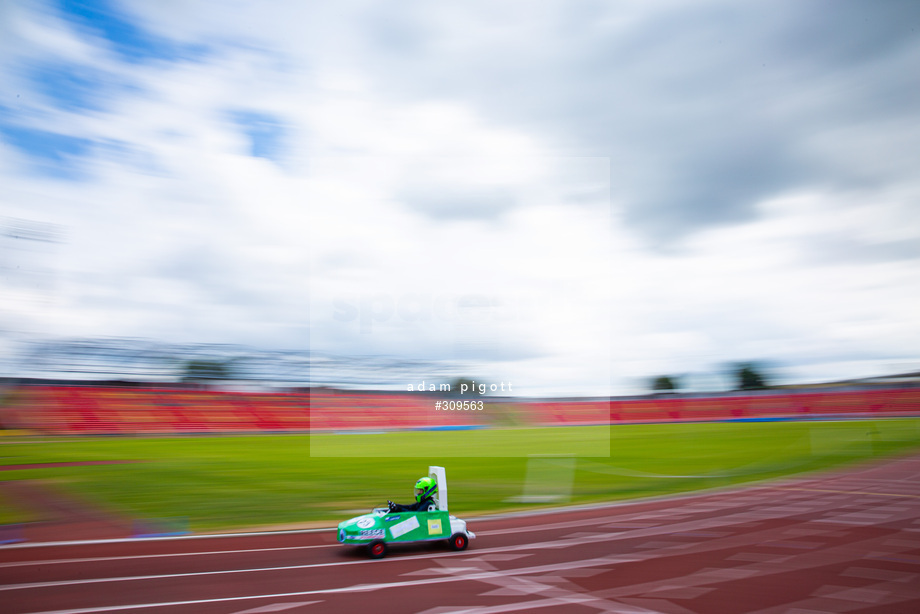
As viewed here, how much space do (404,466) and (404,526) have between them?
16.6 metres

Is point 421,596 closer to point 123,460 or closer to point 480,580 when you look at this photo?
point 480,580

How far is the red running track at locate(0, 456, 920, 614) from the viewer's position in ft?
24.1

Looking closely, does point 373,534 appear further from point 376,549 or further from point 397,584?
point 397,584

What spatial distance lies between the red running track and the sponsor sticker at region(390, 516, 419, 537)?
0.42m

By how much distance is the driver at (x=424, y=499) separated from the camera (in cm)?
1021

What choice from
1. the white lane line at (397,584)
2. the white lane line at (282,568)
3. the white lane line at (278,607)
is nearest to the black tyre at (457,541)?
the white lane line at (282,568)

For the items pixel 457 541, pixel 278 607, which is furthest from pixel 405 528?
pixel 278 607

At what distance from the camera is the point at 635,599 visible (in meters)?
7.53

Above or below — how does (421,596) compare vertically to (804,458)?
above

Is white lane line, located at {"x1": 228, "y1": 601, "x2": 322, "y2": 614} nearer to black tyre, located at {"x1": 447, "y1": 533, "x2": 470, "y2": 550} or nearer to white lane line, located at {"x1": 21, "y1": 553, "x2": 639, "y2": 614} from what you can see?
white lane line, located at {"x1": 21, "y1": 553, "x2": 639, "y2": 614}

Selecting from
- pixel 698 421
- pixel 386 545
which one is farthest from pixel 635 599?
pixel 698 421

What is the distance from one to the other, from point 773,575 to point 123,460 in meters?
26.1

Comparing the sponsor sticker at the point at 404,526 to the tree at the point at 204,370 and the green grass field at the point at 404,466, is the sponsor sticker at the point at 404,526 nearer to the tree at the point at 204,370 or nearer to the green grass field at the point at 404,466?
the green grass field at the point at 404,466

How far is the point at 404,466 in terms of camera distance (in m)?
26.1
